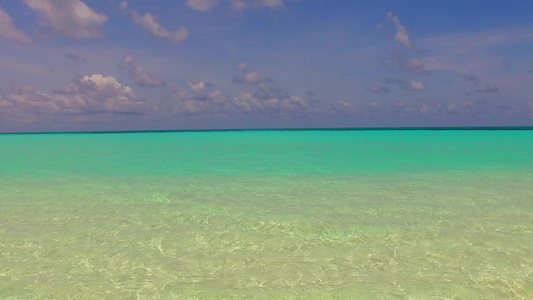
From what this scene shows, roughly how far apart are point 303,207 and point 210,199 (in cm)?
265

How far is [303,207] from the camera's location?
997 cm

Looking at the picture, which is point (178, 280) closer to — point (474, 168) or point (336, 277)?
point (336, 277)

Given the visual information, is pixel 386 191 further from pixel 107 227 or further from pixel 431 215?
pixel 107 227

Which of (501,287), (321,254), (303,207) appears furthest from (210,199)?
(501,287)

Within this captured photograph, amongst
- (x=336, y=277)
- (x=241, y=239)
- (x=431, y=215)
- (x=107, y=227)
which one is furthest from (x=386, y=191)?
(x=107, y=227)

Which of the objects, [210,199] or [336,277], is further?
[210,199]

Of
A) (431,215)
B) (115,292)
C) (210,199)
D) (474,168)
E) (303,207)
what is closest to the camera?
(115,292)

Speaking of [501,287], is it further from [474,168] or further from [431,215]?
[474,168]

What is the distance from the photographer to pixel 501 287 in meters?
5.31

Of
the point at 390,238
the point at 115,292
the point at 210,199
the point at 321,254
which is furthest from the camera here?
the point at 210,199

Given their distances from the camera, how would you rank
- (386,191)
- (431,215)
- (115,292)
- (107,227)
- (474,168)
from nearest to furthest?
(115,292) < (107,227) < (431,215) < (386,191) < (474,168)

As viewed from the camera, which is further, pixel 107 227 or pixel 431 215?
pixel 431 215

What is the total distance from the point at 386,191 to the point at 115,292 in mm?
8847

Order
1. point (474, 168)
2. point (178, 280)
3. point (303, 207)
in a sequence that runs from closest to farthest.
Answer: point (178, 280), point (303, 207), point (474, 168)
